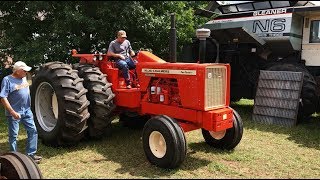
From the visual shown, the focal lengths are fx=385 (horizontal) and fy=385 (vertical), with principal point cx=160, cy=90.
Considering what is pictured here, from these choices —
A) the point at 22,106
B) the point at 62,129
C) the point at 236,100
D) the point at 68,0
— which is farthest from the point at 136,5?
the point at 236,100

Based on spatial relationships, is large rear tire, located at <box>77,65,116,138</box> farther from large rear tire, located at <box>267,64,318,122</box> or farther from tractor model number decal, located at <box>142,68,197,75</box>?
large rear tire, located at <box>267,64,318,122</box>

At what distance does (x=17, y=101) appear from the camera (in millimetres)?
5281

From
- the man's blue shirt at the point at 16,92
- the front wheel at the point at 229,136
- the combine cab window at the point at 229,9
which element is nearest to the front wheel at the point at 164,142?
the front wheel at the point at 229,136

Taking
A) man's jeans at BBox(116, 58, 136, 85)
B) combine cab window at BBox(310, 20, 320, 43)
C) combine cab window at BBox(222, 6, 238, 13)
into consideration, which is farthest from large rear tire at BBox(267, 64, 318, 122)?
man's jeans at BBox(116, 58, 136, 85)

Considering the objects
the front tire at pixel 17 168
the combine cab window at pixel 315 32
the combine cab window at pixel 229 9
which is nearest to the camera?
the front tire at pixel 17 168

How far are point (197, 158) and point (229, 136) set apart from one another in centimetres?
67

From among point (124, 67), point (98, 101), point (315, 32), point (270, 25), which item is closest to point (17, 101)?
point (98, 101)

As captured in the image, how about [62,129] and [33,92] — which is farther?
[33,92]

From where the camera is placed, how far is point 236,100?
37.2 ft

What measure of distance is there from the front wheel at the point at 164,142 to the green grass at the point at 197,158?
139 millimetres

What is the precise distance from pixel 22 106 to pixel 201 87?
2.50 m

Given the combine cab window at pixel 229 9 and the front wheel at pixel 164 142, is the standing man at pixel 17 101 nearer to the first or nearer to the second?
the front wheel at pixel 164 142

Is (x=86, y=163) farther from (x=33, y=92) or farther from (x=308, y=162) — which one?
(x=308, y=162)

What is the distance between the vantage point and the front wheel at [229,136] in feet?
19.5
